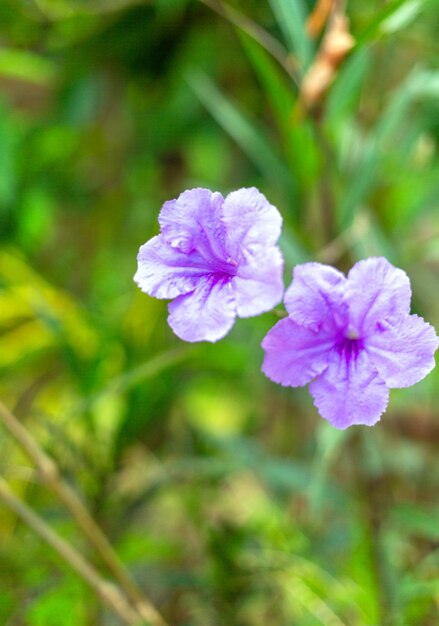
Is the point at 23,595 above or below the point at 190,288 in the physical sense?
below

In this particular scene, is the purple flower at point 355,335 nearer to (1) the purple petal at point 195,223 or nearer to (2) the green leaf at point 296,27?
(1) the purple petal at point 195,223

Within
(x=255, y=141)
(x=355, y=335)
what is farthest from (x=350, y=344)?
(x=255, y=141)

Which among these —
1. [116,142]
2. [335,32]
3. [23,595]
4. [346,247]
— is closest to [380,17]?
[335,32]

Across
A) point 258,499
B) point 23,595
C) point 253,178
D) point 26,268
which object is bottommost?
point 258,499

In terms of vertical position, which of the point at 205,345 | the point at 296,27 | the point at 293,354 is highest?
the point at 296,27

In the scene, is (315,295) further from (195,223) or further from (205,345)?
(205,345)

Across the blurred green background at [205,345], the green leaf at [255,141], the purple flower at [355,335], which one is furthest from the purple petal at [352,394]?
the green leaf at [255,141]

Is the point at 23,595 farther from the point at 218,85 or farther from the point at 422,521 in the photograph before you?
the point at 218,85
